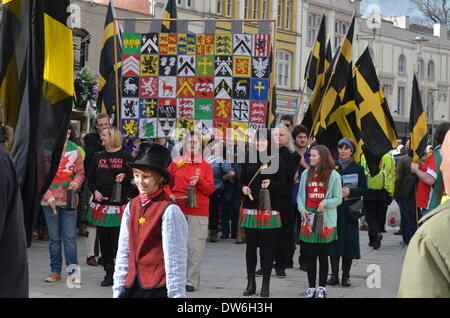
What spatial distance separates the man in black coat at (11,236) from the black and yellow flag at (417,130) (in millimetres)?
7575

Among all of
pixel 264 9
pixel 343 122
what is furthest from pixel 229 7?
pixel 343 122

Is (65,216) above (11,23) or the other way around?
the other way around

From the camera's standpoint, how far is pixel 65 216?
28.5ft

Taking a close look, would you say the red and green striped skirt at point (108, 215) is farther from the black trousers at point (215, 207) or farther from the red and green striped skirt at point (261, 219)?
the black trousers at point (215, 207)

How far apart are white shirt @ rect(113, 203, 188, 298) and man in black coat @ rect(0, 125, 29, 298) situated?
1.12 m

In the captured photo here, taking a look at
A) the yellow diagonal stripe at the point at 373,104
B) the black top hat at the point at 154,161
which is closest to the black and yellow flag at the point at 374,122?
the yellow diagonal stripe at the point at 373,104

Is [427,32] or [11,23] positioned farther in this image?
[427,32]

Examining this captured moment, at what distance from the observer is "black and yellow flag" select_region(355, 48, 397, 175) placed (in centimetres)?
1209

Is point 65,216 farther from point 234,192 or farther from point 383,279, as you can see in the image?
point 234,192

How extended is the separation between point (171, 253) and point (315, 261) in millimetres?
3796

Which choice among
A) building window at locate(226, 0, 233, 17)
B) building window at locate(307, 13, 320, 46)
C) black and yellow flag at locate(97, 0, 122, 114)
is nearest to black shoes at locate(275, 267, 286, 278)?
black and yellow flag at locate(97, 0, 122, 114)

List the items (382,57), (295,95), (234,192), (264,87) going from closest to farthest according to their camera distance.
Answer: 1. (264,87)
2. (234,192)
3. (295,95)
4. (382,57)
